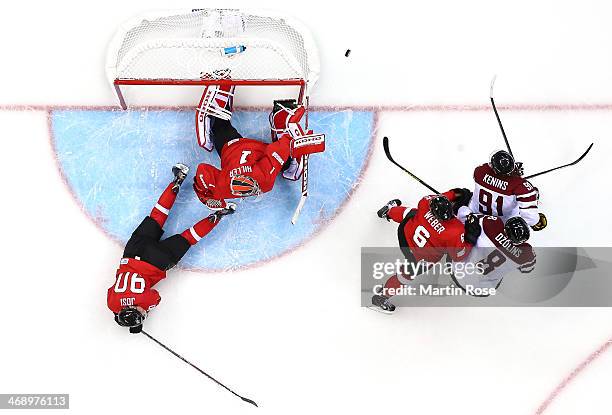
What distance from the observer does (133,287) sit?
3.87m

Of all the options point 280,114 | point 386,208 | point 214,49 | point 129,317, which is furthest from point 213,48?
point 129,317

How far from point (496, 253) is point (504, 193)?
366 millimetres

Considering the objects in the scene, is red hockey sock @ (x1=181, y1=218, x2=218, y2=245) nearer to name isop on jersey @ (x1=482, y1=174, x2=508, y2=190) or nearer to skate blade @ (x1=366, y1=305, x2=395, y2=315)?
skate blade @ (x1=366, y1=305, x2=395, y2=315)

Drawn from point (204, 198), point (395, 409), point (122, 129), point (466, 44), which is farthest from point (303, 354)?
point (466, 44)

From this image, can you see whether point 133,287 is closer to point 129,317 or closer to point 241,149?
point 129,317

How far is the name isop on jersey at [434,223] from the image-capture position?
3.48m

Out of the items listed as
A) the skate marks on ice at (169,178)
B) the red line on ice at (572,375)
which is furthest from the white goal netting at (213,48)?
the red line on ice at (572,375)

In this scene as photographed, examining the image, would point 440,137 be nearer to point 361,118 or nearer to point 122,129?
point 361,118

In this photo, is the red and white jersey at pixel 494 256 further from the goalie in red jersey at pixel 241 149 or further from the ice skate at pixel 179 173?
the ice skate at pixel 179 173

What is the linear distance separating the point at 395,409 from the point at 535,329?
110 cm

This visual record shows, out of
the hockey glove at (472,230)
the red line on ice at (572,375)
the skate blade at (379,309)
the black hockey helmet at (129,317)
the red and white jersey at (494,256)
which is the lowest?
the red line on ice at (572,375)

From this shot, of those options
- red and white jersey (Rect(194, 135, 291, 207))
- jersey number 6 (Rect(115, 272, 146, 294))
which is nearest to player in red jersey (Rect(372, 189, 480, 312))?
red and white jersey (Rect(194, 135, 291, 207))

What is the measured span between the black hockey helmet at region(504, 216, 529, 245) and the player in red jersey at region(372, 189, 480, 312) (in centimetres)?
26

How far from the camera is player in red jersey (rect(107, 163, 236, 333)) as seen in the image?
12.7 feet
